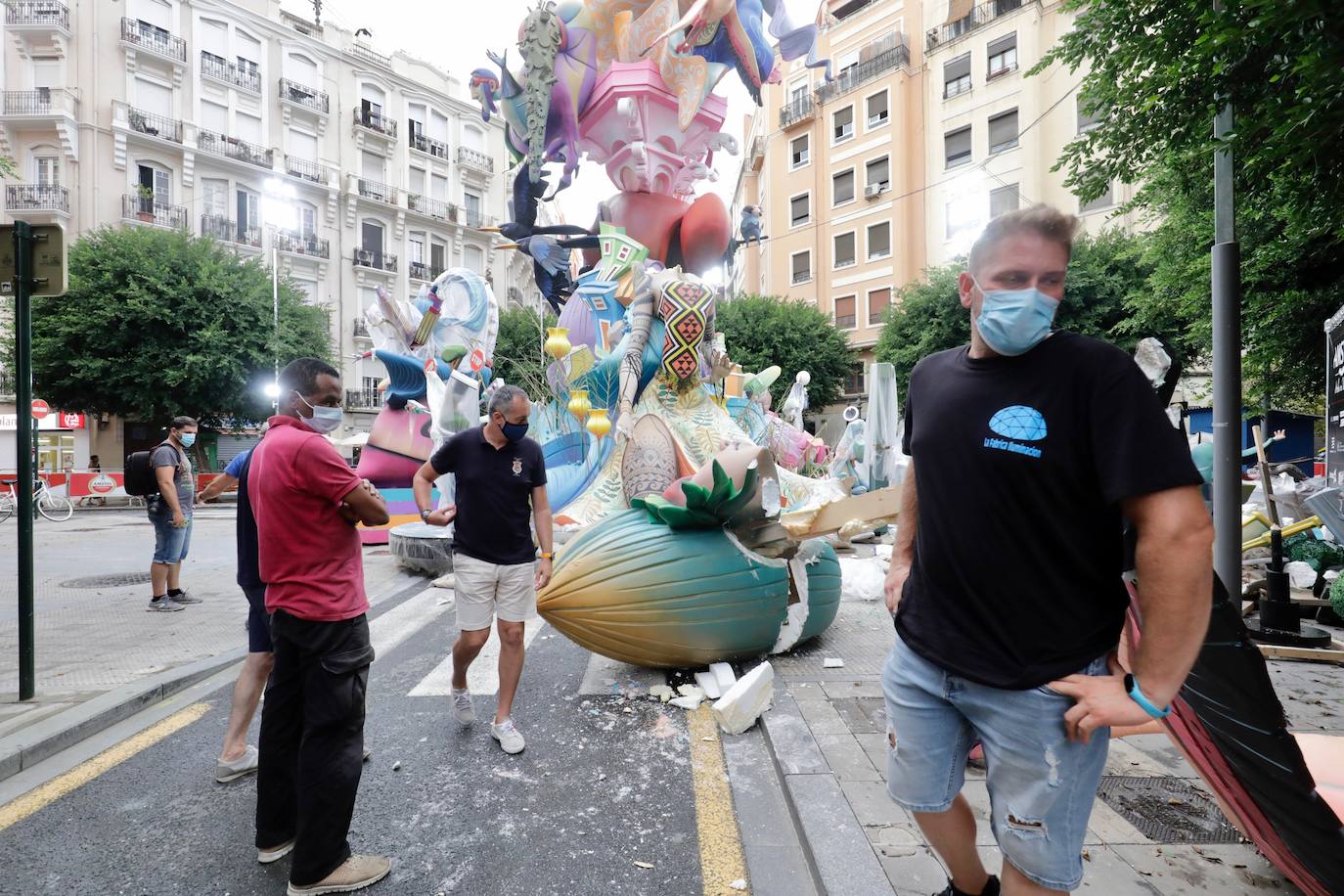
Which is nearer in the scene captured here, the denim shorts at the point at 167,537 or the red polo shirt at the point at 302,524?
the red polo shirt at the point at 302,524

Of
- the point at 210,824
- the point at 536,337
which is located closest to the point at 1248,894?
the point at 210,824

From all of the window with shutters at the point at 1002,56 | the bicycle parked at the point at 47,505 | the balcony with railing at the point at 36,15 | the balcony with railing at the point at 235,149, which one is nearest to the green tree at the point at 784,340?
the window with shutters at the point at 1002,56

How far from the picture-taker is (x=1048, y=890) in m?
1.51

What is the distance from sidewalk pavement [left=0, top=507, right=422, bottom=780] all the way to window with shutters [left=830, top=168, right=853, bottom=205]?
28519 mm

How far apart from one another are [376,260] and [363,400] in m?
7.53

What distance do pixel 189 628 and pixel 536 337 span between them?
22995 mm

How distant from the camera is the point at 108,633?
219 inches

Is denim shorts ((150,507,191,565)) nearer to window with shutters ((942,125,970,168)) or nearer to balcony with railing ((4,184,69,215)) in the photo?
balcony with railing ((4,184,69,215))

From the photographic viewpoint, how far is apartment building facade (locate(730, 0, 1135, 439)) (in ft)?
84.7

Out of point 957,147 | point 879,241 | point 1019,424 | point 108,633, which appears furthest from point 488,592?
point 957,147

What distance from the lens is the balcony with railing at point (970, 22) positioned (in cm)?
2672

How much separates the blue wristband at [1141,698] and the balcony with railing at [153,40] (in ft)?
122

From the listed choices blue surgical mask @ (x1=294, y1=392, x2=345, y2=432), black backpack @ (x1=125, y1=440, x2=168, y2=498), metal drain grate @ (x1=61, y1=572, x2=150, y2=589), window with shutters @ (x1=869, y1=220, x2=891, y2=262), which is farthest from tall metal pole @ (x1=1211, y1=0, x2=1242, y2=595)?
window with shutters @ (x1=869, y1=220, x2=891, y2=262)

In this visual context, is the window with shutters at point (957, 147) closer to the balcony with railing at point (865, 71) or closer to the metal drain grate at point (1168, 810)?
the balcony with railing at point (865, 71)
